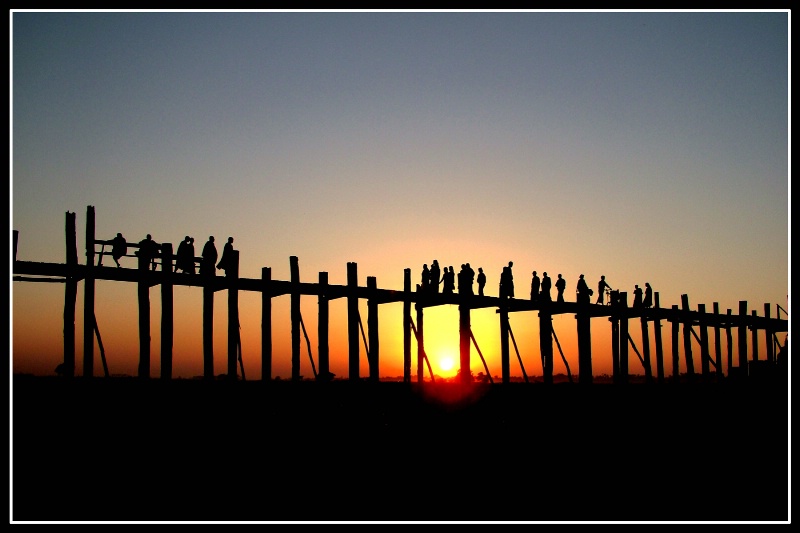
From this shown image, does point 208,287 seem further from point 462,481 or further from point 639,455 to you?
point 639,455

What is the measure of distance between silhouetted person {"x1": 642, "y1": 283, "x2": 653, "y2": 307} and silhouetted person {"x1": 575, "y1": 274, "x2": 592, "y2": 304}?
2.80m

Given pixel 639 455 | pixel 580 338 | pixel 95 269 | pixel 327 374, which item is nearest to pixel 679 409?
pixel 580 338

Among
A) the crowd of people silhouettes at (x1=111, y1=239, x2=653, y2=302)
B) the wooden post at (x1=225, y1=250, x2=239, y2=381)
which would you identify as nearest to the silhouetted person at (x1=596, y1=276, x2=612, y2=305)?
the crowd of people silhouettes at (x1=111, y1=239, x2=653, y2=302)

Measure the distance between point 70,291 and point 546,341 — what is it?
1193 cm

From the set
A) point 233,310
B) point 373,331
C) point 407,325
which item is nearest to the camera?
point 233,310

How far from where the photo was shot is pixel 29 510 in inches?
380

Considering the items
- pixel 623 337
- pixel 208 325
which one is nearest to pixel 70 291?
pixel 208 325

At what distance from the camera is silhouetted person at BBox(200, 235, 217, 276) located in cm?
1459

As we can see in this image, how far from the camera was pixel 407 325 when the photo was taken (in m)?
18.5

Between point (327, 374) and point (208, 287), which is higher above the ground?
point (208, 287)

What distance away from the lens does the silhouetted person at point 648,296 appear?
2302cm

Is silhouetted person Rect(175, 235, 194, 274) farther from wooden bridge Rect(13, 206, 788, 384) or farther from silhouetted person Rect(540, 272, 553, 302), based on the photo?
silhouetted person Rect(540, 272, 553, 302)

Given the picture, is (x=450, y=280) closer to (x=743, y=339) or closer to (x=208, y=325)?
(x=208, y=325)

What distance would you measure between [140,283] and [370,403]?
15.7 feet
